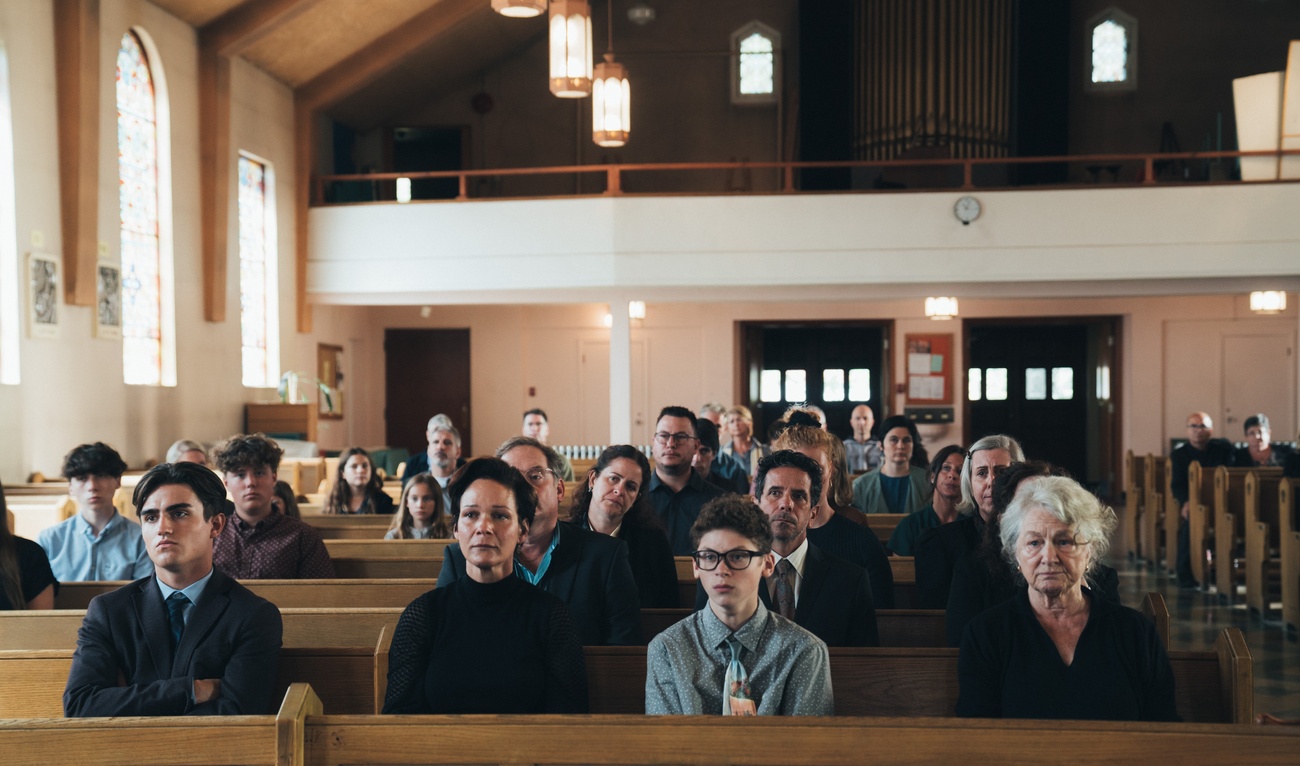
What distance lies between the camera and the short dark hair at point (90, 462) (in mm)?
4539

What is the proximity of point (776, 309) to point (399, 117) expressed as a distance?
17.0ft

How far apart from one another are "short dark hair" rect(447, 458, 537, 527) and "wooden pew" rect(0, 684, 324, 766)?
33.9 inches

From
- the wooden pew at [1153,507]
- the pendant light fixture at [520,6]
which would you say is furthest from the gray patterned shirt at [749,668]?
the wooden pew at [1153,507]

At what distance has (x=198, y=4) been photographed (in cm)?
1047

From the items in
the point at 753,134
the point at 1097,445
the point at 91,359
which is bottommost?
the point at 1097,445

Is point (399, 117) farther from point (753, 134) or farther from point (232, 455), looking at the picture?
point (232, 455)

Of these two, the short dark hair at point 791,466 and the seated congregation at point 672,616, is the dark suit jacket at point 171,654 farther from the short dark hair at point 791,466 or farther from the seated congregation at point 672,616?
the short dark hair at point 791,466

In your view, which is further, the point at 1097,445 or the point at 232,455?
the point at 1097,445

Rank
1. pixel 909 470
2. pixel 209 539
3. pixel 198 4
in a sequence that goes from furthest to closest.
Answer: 1. pixel 198 4
2. pixel 909 470
3. pixel 209 539

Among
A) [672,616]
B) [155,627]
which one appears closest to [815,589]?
[672,616]

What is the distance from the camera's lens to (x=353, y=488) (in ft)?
21.4

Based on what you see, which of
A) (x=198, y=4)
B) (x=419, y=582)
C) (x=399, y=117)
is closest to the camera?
(x=419, y=582)

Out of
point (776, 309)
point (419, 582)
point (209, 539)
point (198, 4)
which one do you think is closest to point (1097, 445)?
point (776, 309)

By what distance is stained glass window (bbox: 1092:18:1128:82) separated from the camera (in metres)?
14.8
